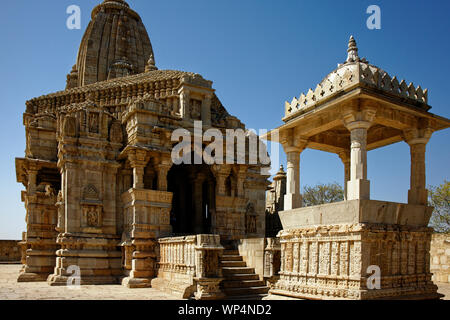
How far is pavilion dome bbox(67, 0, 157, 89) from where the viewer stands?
1084 inches

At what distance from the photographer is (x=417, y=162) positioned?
31.2 ft

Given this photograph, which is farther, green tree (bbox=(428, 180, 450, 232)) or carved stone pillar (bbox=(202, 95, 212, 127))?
green tree (bbox=(428, 180, 450, 232))

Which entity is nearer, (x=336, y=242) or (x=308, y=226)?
(x=336, y=242)

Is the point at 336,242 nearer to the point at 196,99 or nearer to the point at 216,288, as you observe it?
the point at 216,288

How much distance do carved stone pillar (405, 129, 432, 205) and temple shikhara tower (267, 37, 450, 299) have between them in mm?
21

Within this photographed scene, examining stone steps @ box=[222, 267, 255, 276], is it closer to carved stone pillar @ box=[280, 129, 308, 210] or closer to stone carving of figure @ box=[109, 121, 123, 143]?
carved stone pillar @ box=[280, 129, 308, 210]

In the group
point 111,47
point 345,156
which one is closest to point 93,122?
point 345,156

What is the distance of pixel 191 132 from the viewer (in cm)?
1488

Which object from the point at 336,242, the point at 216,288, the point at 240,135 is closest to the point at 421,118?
the point at 336,242

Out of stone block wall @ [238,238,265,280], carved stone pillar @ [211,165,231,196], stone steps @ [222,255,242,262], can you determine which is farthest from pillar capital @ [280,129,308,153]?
carved stone pillar @ [211,165,231,196]

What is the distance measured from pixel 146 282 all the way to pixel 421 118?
29.8 feet
